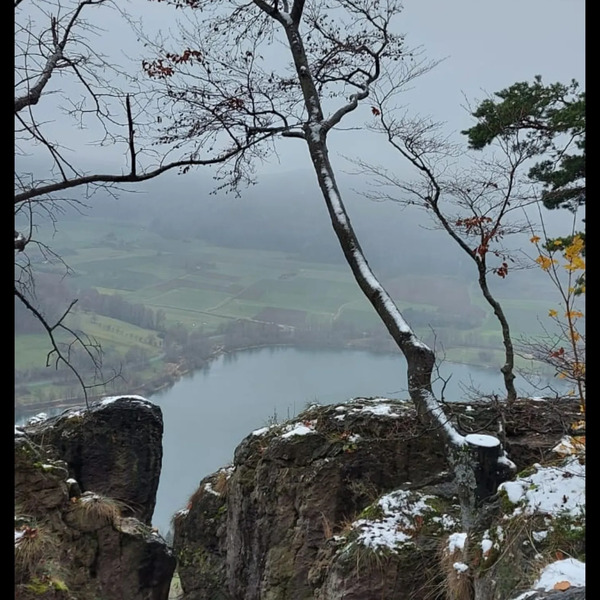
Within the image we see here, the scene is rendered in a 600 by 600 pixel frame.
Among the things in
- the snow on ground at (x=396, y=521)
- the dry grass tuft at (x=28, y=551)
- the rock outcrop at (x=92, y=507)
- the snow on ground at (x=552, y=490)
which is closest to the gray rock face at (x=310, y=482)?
the snow on ground at (x=396, y=521)

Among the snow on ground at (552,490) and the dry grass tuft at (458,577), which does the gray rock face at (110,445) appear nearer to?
the dry grass tuft at (458,577)

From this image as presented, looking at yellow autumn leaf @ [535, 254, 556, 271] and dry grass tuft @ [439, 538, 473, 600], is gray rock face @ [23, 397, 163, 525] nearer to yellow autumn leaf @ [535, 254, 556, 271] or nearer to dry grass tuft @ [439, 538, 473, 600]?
dry grass tuft @ [439, 538, 473, 600]

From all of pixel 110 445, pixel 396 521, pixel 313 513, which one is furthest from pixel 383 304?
pixel 110 445

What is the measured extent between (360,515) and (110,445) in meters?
5.08

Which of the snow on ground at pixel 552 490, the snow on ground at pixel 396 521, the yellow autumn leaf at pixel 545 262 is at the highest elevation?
the yellow autumn leaf at pixel 545 262

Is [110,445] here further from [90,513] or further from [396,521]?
[396,521]

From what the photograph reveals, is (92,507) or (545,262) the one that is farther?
(92,507)

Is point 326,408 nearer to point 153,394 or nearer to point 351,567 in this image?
point 351,567

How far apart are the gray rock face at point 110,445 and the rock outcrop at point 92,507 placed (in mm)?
16

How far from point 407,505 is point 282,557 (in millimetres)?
2142

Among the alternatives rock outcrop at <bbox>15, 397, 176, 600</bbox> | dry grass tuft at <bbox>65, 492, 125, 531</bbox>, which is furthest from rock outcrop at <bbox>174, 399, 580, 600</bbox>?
dry grass tuft at <bbox>65, 492, 125, 531</bbox>

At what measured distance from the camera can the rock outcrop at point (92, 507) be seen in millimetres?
5289

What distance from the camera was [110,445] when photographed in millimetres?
8750
